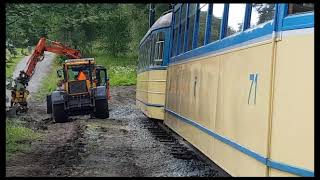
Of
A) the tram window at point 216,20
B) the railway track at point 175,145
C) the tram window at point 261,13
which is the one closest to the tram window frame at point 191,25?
the tram window at point 216,20

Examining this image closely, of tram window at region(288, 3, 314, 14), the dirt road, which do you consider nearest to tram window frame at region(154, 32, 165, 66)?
tram window at region(288, 3, 314, 14)

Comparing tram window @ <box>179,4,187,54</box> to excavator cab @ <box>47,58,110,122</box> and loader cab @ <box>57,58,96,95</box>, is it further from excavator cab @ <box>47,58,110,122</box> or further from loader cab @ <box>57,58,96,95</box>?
loader cab @ <box>57,58,96,95</box>

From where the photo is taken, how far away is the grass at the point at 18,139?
10.6 metres

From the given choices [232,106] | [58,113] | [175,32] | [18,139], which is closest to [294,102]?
[232,106]

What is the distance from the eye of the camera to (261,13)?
18.5ft

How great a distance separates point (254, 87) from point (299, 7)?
1.04 metres

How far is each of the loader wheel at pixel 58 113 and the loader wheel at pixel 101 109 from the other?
3.84ft

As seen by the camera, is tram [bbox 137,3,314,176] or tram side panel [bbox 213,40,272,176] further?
tram side panel [bbox 213,40,272,176]

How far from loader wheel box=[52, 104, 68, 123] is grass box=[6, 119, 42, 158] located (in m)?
3.45

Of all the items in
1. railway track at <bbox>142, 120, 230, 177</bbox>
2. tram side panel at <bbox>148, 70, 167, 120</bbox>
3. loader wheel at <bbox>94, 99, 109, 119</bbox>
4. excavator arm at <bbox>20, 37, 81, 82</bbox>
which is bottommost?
railway track at <bbox>142, 120, 230, 177</bbox>

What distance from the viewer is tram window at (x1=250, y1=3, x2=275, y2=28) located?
530 cm

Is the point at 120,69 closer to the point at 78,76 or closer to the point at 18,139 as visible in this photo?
the point at 78,76

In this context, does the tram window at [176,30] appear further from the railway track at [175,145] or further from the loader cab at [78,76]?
the loader cab at [78,76]

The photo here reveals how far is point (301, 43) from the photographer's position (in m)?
4.41
